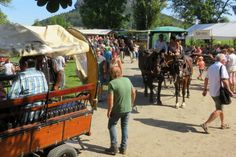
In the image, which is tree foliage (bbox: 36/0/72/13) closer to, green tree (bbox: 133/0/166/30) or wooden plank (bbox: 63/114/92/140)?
wooden plank (bbox: 63/114/92/140)

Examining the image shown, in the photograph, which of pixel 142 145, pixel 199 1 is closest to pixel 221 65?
pixel 142 145

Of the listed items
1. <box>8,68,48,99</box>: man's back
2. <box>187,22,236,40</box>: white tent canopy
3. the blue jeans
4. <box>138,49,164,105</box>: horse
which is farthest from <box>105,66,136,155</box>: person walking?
<box>187,22,236,40</box>: white tent canopy

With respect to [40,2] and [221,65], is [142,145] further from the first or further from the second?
[40,2]

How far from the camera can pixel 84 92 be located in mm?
7594

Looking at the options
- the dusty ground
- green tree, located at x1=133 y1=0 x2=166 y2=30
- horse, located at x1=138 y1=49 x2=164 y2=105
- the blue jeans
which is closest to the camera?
the blue jeans

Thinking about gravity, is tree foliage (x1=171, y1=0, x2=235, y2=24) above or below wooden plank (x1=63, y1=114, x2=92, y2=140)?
above

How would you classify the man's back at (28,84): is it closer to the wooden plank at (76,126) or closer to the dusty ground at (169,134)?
the wooden plank at (76,126)

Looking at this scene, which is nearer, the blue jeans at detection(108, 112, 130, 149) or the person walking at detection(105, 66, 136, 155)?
the person walking at detection(105, 66, 136, 155)

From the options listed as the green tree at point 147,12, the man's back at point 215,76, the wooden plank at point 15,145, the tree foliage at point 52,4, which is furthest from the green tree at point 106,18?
the tree foliage at point 52,4

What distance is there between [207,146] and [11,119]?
4358mm

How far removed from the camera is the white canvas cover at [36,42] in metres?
5.85

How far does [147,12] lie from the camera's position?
63.0m

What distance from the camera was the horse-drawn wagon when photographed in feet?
18.8

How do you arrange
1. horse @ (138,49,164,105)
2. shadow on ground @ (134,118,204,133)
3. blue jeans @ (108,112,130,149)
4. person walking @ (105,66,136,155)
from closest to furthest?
person walking @ (105,66,136,155), blue jeans @ (108,112,130,149), shadow on ground @ (134,118,204,133), horse @ (138,49,164,105)
